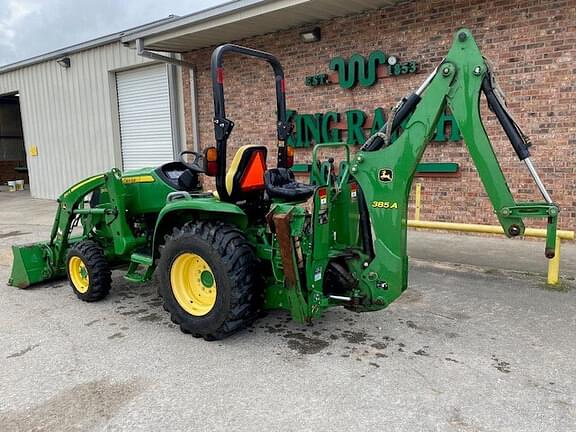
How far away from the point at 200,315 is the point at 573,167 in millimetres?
5496

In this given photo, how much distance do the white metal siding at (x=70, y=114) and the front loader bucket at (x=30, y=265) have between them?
7225 mm

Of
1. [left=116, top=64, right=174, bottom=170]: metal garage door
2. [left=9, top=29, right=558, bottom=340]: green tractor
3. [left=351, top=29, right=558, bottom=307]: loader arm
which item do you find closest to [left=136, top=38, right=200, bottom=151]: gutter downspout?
[left=116, top=64, right=174, bottom=170]: metal garage door

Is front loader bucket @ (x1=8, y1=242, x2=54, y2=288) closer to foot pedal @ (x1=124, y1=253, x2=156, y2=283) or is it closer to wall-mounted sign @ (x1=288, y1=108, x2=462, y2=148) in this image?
foot pedal @ (x1=124, y1=253, x2=156, y2=283)

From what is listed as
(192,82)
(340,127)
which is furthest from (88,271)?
(192,82)

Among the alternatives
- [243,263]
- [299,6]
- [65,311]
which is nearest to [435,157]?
[299,6]

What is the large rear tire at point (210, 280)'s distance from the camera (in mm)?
3660

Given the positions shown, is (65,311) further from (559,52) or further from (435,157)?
(559,52)

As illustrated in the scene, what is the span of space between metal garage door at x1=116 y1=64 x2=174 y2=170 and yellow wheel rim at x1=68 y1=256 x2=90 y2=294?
22.6ft

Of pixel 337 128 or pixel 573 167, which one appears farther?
pixel 337 128

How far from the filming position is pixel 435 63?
24.5 ft

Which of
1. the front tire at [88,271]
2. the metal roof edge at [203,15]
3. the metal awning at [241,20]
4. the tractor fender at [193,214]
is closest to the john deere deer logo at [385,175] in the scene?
the tractor fender at [193,214]

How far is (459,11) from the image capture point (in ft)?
23.5

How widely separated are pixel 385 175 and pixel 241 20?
5.84m

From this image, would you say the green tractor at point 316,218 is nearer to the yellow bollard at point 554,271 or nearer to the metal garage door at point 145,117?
the yellow bollard at point 554,271
